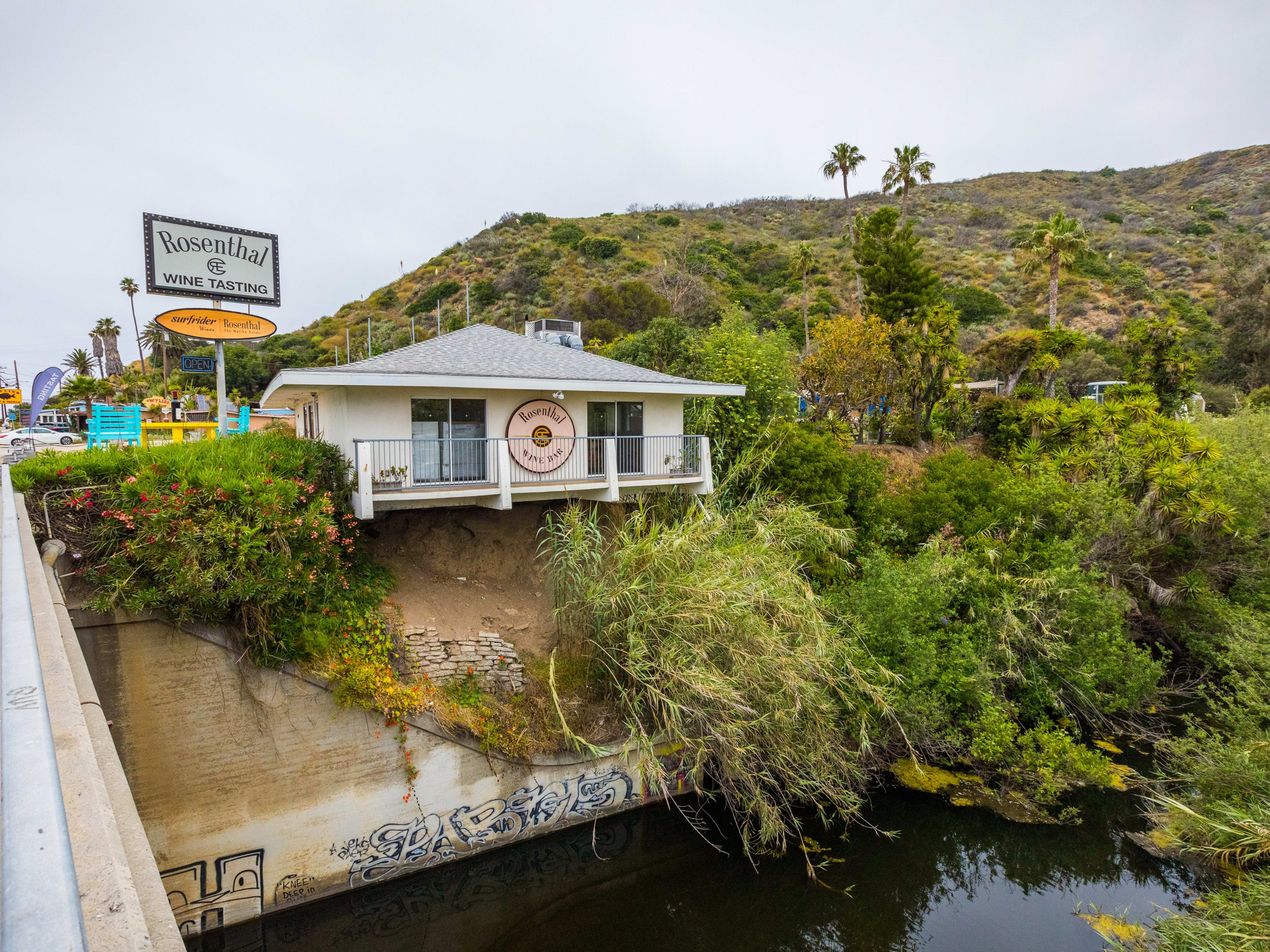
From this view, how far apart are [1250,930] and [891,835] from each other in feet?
17.0

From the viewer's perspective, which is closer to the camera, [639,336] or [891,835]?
[891,835]

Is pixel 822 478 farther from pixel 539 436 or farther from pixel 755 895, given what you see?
pixel 755 895

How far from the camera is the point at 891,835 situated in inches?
481

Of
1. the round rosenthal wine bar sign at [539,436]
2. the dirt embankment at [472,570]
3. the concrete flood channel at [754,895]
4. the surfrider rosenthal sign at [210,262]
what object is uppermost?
the surfrider rosenthal sign at [210,262]

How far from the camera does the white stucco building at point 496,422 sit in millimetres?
12789

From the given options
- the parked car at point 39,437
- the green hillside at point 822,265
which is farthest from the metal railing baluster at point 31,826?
the green hillside at point 822,265

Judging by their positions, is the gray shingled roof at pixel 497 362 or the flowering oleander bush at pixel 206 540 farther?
the gray shingled roof at pixel 497 362

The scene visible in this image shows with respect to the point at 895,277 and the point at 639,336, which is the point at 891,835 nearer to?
the point at 639,336

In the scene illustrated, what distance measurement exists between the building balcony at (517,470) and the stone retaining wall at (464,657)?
2.70 m

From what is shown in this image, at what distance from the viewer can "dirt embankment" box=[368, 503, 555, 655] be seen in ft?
44.1

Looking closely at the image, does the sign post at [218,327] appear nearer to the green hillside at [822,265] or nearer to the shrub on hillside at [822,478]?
the shrub on hillside at [822,478]

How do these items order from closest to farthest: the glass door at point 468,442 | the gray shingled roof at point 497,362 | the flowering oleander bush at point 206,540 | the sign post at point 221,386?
1. the flowering oleander bush at point 206,540
2. the gray shingled roof at point 497,362
3. the glass door at point 468,442
4. the sign post at point 221,386

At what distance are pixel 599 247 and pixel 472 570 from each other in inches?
1865

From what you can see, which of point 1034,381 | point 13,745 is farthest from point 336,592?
point 1034,381
